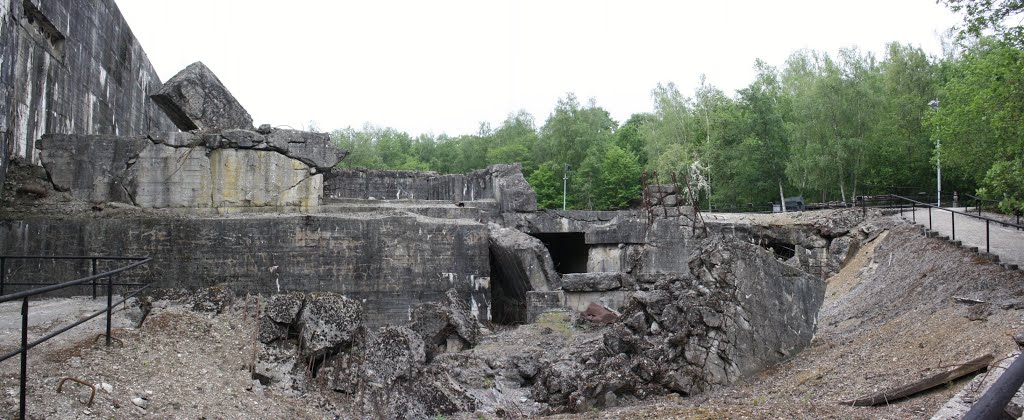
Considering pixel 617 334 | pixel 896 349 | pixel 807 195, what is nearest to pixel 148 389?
pixel 617 334

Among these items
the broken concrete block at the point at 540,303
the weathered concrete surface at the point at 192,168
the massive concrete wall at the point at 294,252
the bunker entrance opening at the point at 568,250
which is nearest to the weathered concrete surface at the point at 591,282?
the broken concrete block at the point at 540,303

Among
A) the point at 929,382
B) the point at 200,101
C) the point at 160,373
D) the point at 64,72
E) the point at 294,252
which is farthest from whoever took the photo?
the point at 64,72

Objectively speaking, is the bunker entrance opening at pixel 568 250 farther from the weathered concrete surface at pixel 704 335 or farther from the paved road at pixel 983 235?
the weathered concrete surface at pixel 704 335

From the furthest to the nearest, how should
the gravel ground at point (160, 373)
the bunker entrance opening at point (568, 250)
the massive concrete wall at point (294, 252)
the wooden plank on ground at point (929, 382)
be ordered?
the bunker entrance opening at point (568, 250)
the massive concrete wall at point (294, 252)
the wooden plank on ground at point (929, 382)
the gravel ground at point (160, 373)

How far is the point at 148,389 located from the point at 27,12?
1002 centimetres

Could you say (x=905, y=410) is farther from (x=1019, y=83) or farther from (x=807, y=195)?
(x=807, y=195)

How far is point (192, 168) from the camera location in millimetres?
13016

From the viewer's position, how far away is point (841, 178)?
27656 mm

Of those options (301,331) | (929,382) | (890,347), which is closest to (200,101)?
(301,331)

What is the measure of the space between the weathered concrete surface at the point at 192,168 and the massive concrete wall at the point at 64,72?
2.89ft

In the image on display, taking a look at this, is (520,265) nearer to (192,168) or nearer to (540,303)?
(540,303)

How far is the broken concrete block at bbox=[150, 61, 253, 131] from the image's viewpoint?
14.1 m

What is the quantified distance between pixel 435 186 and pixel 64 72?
26.6 ft

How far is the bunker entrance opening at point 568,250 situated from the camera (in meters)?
18.4
